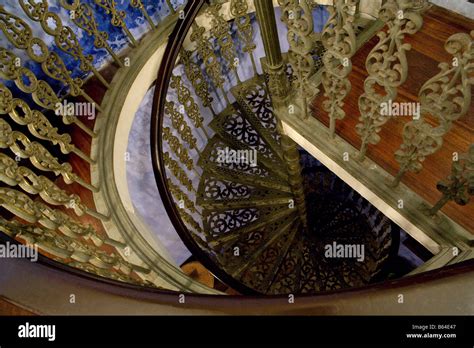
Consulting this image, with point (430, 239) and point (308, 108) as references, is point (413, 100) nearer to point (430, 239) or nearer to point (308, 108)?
point (308, 108)

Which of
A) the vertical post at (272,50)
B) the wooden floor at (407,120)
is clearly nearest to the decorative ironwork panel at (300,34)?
the vertical post at (272,50)

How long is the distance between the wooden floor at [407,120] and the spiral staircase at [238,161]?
0.7 inches

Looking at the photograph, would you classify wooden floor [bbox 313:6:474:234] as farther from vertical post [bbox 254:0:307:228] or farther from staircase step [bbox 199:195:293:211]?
staircase step [bbox 199:195:293:211]

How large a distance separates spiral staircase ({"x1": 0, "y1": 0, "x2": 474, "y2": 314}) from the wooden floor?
2 cm

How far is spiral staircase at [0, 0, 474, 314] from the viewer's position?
1235 mm

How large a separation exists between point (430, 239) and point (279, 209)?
247 centimetres

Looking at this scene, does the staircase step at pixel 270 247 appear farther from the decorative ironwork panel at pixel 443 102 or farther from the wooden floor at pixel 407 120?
the decorative ironwork panel at pixel 443 102

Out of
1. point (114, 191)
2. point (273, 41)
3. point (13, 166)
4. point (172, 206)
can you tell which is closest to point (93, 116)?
point (114, 191)

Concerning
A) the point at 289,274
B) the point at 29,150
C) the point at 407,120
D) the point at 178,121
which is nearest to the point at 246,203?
the point at 289,274

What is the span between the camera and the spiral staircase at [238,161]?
1.23m

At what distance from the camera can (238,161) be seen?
476 cm

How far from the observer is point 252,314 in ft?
3.05
